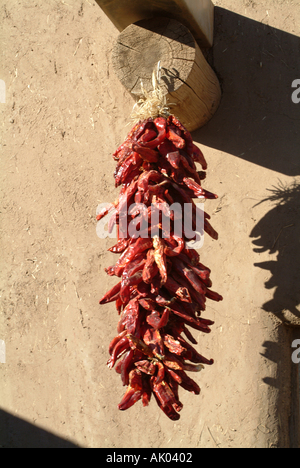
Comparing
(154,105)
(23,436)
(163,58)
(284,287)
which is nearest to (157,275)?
(154,105)

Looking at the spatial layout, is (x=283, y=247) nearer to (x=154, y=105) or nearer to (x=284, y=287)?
(x=284, y=287)

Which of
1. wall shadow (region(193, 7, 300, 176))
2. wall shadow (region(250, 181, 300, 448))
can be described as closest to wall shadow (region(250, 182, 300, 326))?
wall shadow (region(250, 181, 300, 448))

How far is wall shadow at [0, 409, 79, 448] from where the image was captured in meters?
2.32

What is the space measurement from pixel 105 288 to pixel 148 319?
0.93 metres

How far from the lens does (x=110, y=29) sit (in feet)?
7.65

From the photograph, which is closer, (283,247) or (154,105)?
(154,105)

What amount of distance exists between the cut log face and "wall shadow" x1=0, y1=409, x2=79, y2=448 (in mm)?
2000

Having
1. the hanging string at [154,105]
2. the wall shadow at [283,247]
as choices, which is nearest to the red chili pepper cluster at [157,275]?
the hanging string at [154,105]

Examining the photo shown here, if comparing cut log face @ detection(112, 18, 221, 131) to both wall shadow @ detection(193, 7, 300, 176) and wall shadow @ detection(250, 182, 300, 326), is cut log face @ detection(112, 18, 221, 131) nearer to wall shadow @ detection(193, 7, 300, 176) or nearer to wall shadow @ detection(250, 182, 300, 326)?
wall shadow @ detection(193, 7, 300, 176)

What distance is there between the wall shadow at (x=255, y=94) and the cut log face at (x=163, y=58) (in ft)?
1.15

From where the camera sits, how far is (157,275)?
4.59 feet

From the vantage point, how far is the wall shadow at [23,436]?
2.32 m

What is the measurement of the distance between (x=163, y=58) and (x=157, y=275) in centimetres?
93

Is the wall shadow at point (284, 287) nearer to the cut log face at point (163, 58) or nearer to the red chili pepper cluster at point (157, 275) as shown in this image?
the red chili pepper cluster at point (157, 275)
